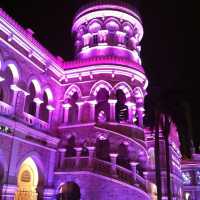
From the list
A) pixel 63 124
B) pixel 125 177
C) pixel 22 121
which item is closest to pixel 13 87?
pixel 22 121

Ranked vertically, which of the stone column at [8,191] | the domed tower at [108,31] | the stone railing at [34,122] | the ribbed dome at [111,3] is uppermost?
the ribbed dome at [111,3]

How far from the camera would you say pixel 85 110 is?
1858 cm

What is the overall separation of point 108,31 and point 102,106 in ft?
17.1

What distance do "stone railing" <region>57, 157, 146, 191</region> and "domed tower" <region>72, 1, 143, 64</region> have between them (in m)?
7.10

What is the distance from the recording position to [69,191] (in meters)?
18.7

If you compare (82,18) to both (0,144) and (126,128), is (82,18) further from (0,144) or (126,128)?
(0,144)

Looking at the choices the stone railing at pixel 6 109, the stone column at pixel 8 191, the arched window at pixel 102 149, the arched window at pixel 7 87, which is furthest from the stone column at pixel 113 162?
the arched window at pixel 7 87

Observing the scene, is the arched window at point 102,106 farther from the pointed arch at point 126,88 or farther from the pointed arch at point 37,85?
the pointed arch at point 37,85

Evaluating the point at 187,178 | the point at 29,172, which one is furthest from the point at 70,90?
the point at 187,178

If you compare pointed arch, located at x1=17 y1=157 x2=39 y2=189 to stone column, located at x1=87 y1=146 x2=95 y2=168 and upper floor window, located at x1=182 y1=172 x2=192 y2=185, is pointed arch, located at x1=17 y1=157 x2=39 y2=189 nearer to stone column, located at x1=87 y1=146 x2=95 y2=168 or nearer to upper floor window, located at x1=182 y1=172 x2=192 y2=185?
stone column, located at x1=87 y1=146 x2=95 y2=168

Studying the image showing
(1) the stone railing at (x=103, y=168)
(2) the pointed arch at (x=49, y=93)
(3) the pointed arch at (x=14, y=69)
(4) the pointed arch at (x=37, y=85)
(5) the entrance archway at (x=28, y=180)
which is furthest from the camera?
(2) the pointed arch at (x=49, y=93)

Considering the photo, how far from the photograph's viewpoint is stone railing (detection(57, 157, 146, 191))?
16641 millimetres

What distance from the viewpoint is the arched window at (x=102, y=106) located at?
826 inches

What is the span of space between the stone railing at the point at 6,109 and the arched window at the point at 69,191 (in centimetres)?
602
